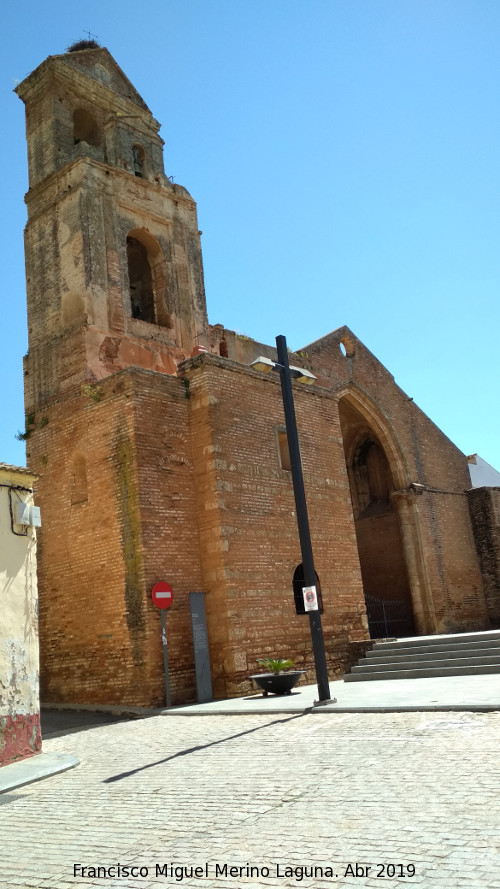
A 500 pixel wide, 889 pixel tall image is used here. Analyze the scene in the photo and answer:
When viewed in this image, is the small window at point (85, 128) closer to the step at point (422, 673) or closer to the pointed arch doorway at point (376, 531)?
the pointed arch doorway at point (376, 531)

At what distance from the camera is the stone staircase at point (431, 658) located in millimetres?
13205

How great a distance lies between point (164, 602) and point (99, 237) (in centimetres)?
899

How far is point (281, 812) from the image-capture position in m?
5.30

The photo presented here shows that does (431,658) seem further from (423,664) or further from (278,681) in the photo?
(278,681)

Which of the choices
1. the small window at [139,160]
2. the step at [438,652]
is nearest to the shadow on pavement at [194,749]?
the step at [438,652]

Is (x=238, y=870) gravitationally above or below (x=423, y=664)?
below

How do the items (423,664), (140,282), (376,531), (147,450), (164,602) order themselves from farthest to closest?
(376,531) → (140,282) → (147,450) → (423,664) → (164,602)

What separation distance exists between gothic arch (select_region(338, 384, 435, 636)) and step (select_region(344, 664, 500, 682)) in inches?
309

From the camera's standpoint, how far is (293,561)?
15906 millimetres

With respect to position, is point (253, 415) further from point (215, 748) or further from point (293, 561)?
point (215, 748)

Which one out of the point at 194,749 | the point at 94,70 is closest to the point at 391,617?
the point at 194,749

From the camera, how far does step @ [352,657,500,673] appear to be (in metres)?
13.1

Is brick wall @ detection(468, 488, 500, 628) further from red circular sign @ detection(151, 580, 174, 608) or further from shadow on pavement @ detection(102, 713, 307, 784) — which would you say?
shadow on pavement @ detection(102, 713, 307, 784)

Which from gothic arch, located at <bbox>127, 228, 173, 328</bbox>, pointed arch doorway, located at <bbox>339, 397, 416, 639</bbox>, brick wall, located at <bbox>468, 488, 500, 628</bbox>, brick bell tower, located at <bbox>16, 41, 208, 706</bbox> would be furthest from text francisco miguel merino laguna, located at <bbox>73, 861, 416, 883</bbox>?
brick wall, located at <bbox>468, 488, 500, 628</bbox>
